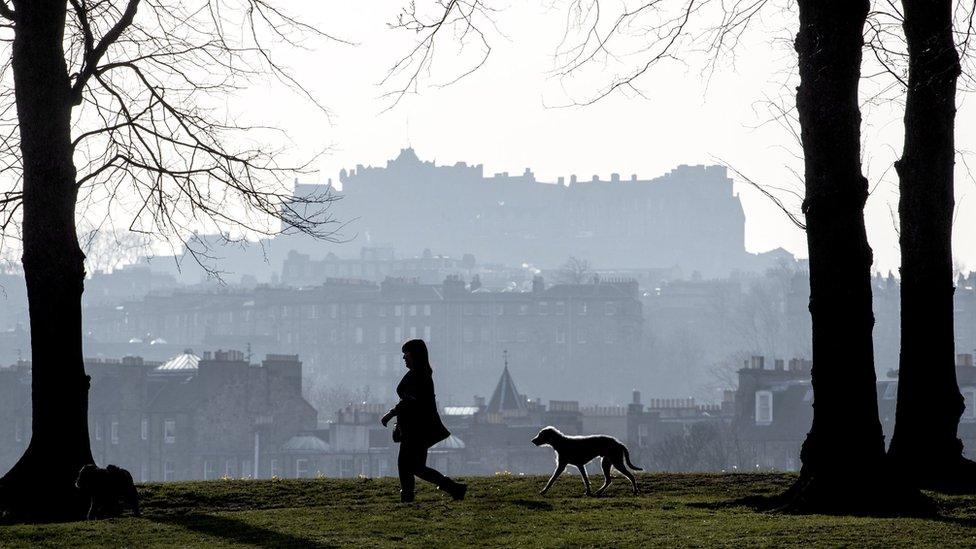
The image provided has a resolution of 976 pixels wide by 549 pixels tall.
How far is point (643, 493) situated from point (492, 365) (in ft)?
393

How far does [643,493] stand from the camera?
13.5 metres

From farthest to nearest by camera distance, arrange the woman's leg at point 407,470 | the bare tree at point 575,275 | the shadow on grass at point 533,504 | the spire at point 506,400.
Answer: the bare tree at point 575,275 → the spire at point 506,400 → the woman's leg at point 407,470 → the shadow on grass at point 533,504

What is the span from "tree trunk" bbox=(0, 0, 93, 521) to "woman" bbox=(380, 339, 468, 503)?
263cm

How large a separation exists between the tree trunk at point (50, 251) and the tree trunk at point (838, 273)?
585cm

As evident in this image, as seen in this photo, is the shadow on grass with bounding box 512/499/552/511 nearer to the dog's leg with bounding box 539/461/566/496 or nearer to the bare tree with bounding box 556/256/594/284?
the dog's leg with bounding box 539/461/566/496

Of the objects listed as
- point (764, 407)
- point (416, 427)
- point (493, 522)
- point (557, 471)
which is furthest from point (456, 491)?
point (764, 407)

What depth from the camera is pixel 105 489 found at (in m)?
12.4

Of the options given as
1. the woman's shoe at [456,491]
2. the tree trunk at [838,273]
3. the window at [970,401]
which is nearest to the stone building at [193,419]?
the window at [970,401]

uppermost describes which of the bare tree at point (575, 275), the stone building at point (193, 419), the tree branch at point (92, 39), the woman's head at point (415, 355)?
the bare tree at point (575, 275)

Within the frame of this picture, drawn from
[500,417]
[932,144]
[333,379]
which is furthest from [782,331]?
[932,144]

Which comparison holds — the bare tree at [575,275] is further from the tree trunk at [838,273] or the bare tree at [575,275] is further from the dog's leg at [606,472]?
the tree trunk at [838,273]

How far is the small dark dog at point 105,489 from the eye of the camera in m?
12.3

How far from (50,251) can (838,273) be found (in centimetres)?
635

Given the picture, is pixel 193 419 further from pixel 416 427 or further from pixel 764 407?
pixel 416 427
